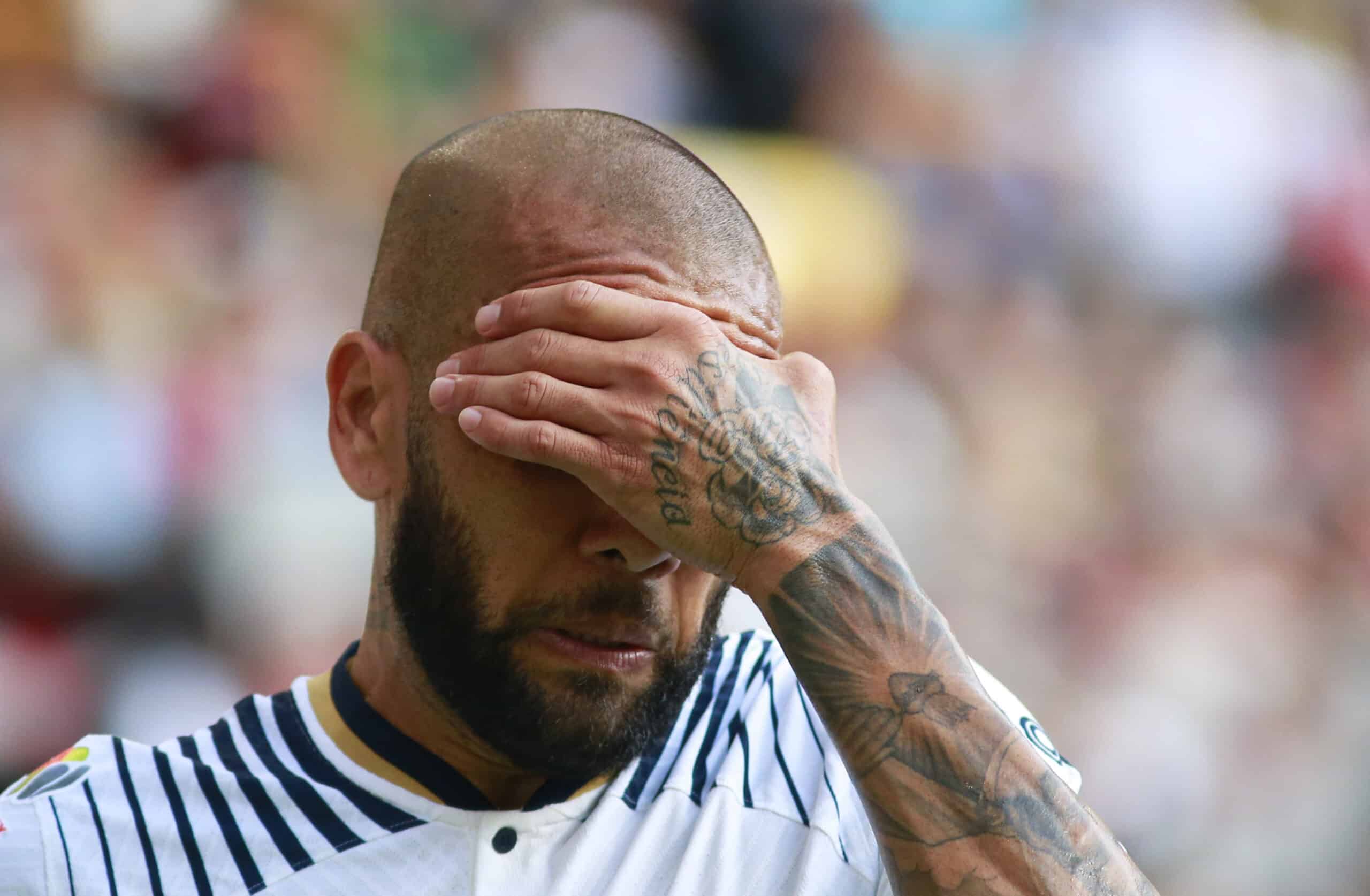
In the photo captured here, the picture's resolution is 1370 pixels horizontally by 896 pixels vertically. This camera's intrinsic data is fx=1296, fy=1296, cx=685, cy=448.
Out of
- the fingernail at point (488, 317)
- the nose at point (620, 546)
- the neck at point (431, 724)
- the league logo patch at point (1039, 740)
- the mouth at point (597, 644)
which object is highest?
the fingernail at point (488, 317)

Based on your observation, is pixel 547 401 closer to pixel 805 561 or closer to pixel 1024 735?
pixel 805 561

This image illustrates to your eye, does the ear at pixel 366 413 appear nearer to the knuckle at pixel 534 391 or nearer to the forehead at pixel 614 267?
the forehead at pixel 614 267

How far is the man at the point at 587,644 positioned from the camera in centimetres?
156

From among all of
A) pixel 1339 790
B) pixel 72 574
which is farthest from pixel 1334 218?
pixel 72 574

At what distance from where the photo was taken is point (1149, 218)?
5000mm

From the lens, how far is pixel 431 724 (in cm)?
191

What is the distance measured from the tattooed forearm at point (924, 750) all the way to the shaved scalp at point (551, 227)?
0.42m

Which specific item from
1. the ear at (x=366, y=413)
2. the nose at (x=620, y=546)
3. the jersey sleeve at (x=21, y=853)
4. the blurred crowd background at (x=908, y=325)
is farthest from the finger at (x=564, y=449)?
the blurred crowd background at (x=908, y=325)

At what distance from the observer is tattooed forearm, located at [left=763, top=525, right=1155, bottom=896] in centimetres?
152

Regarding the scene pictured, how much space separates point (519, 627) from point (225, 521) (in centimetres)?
193

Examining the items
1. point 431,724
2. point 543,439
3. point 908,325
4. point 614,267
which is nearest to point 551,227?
point 614,267

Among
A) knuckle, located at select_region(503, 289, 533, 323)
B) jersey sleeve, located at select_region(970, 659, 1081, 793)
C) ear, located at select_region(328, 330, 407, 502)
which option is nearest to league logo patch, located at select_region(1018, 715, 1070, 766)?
jersey sleeve, located at select_region(970, 659, 1081, 793)

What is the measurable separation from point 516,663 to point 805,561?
16.9 inches

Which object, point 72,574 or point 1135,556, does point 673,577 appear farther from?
point 1135,556
